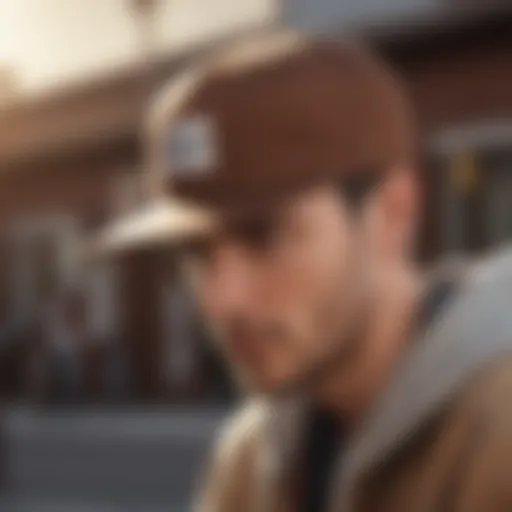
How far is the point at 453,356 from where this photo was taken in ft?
1.89

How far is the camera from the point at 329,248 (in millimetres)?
607

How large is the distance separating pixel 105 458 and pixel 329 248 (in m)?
0.23

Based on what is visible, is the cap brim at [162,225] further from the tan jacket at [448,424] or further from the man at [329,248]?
the tan jacket at [448,424]

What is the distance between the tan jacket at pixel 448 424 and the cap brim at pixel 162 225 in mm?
145

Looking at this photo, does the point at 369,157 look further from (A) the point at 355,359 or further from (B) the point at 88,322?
(B) the point at 88,322

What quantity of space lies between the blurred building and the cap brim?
2 centimetres

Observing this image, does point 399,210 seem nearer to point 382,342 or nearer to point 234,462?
point 382,342

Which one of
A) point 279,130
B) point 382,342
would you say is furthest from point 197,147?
point 382,342

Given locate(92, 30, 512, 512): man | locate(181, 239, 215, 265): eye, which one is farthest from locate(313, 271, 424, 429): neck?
locate(181, 239, 215, 265): eye

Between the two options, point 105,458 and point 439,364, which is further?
point 105,458

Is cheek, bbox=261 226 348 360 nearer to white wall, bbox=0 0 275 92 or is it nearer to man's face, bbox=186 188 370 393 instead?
man's face, bbox=186 188 370 393

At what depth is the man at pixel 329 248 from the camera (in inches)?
23.3

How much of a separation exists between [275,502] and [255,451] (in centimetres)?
4

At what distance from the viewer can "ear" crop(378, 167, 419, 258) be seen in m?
0.61
